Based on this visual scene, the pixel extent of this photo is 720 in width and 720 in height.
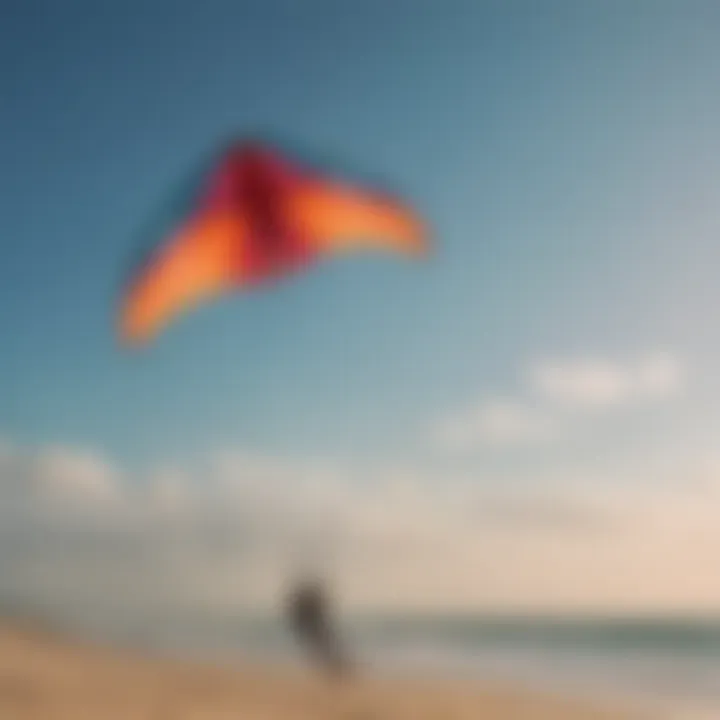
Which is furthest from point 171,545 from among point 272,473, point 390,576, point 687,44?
point 687,44

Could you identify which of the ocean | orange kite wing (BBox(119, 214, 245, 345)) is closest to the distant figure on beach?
the ocean

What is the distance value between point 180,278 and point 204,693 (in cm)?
51

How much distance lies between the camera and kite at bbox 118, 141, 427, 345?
1752 millimetres

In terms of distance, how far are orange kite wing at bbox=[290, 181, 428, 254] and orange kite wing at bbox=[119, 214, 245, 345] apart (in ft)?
0.33

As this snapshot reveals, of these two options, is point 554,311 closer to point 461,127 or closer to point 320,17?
point 461,127

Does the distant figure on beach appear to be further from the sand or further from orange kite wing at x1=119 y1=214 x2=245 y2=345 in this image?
orange kite wing at x1=119 y1=214 x2=245 y2=345

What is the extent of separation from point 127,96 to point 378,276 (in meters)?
0.40

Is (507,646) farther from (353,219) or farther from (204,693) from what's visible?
(353,219)

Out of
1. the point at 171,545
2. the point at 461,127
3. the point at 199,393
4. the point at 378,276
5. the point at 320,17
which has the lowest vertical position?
the point at 171,545

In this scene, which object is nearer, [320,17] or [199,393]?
[199,393]

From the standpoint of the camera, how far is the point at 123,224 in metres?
1.77

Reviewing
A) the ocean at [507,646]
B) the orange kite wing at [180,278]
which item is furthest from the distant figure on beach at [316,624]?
the orange kite wing at [180,278]

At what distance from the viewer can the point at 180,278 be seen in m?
1.75

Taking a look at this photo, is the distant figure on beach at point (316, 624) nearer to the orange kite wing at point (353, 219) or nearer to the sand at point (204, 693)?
the sand at point (204, 693)
